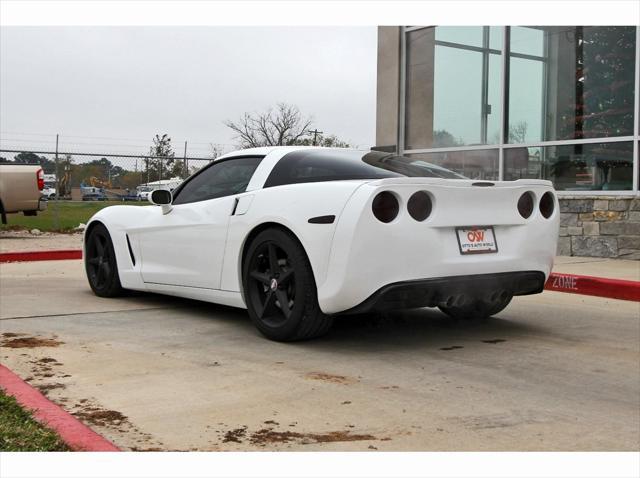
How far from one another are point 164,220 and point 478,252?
2.66m

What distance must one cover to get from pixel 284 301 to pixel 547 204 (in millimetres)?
1991

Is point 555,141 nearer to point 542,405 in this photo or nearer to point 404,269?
point 404,269

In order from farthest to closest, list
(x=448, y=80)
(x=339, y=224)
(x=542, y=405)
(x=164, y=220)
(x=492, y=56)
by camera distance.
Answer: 1. (x=448, y=80)
2. (x=492, y=56)
3. (x=164, y=220)
4. (x=339, y=224)
5. (x=542, y=405)

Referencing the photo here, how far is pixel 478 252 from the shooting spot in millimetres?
4902

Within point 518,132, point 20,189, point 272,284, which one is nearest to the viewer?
point 272,284

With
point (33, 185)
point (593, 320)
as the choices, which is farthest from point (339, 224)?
point (33, 185)

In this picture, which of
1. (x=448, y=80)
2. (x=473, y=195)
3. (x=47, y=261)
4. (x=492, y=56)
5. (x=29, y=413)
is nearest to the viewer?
(x=29, y=413)

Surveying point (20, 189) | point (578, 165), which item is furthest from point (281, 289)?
point (20, 189)

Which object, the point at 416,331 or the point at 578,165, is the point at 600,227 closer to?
the point at 578,165

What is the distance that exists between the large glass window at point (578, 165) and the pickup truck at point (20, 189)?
9.26 metres

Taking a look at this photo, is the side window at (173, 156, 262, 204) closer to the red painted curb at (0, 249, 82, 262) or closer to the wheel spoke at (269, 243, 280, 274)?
the wheel spoke at (269, 243, 280, 274)

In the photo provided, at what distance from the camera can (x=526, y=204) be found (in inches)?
209

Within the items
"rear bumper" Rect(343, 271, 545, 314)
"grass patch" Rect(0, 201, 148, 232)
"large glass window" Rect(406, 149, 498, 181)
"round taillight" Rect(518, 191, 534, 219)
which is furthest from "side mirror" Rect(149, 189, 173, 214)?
"grass patch" Rect(0, 201, 148, 232)

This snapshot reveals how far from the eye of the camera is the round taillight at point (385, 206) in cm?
457
